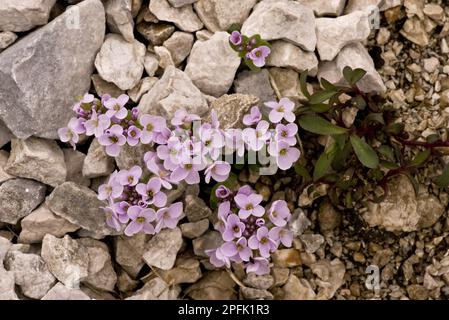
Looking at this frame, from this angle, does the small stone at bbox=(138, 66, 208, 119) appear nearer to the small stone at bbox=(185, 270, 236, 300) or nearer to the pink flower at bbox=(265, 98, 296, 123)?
the pink flower at bbox=(265, 98, 296, 123)

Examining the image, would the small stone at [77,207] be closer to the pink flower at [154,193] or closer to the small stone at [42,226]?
the small stone at [42,226]

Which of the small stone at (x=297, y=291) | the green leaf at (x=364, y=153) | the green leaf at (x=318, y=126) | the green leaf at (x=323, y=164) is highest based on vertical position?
the green leaf at (x=318, y=126)

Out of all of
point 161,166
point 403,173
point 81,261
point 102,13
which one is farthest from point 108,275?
point 403,173

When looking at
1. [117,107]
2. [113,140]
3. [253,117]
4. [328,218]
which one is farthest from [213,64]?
[328,218]

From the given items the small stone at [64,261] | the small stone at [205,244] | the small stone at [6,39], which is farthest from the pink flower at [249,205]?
the small stone at [6,39]

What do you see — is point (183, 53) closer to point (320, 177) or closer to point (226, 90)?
point (226, 90)

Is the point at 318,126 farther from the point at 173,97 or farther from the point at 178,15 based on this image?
the point at 178,15
